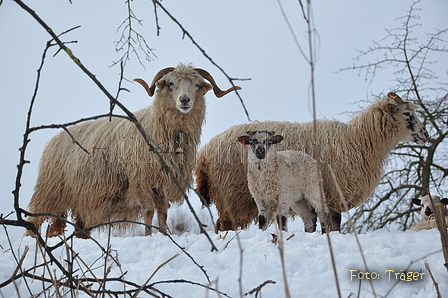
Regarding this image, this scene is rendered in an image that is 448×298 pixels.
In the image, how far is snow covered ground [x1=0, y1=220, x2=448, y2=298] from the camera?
2918 mm

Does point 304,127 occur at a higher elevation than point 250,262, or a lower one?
higher

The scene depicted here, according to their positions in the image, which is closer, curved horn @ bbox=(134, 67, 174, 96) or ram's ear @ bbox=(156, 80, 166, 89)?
ram's ear @ bbox=(156, 80, 166, 89)

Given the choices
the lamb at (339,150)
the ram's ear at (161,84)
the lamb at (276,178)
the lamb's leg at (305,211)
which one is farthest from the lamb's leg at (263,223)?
the ram's ear at (161,84)

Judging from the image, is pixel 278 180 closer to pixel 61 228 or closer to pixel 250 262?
pixel 250 262

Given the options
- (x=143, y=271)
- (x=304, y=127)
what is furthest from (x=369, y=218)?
(x=143, y=271)

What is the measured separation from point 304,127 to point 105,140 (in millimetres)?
3134

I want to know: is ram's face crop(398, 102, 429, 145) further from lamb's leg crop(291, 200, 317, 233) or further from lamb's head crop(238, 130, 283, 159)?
lamb's head crop(238, 130, 283, 159)

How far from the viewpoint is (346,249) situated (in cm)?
373

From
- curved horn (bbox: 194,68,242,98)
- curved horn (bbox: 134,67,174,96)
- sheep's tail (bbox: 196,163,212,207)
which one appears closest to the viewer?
curved horn (bbox: 134,67,174,96)

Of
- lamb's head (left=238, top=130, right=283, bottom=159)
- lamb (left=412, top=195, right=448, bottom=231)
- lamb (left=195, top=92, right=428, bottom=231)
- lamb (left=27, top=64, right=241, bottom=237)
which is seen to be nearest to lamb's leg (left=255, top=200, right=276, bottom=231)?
lamb's head (left=238, top=130, right=283, bottom=159)

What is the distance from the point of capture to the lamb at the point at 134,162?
586 centimetres

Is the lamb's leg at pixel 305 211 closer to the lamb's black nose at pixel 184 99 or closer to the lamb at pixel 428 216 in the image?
the lamb at pixel 428 216

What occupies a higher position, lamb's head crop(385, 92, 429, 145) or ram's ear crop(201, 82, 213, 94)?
ram's ear crop(201, 82, 213, 94)

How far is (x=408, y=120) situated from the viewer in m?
6.70
